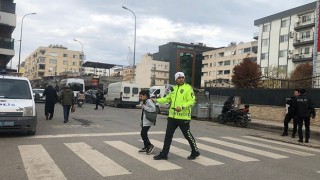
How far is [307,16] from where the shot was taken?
2448 inches

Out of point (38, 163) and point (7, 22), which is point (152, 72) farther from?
point (38, 163)

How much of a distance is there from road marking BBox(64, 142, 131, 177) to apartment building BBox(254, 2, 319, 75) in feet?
185

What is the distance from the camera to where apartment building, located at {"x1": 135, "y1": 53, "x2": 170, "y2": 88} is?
117m

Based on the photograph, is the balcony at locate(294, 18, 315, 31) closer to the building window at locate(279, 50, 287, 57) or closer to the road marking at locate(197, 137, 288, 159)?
the building window at locate(279, 50, 287, 57)

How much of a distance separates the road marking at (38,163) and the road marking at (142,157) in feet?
5.69

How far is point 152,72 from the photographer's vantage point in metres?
117

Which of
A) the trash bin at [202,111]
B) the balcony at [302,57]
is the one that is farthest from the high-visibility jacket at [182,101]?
the balcony at [302,57]

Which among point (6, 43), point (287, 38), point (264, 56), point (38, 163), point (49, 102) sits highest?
point (287, 38)

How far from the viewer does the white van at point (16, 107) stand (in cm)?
1039

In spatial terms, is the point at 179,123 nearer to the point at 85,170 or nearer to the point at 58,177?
the point at 85,170

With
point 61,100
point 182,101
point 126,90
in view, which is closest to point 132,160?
point 182,101

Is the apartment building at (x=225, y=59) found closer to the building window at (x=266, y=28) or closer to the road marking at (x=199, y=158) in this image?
the building window at (x=266, y=28)

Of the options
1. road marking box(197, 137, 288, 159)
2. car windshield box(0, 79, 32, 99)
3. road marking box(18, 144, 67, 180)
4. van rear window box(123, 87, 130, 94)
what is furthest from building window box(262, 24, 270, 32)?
road marking box(18, 144, 67, 180)

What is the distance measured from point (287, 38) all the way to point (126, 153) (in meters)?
63.5
